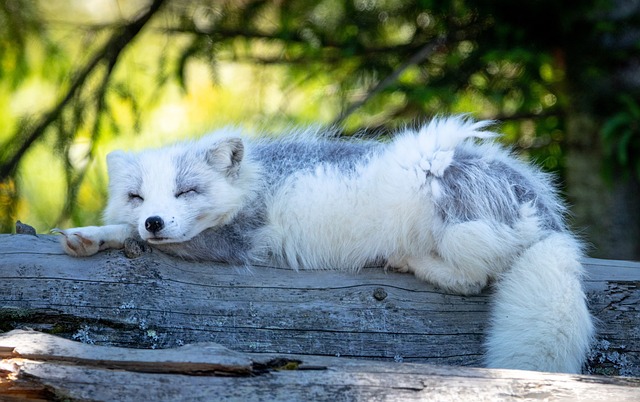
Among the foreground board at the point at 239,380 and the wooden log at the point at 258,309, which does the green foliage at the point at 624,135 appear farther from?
the foreground board at the point at 239,380

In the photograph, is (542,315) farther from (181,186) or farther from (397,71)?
(397,71)

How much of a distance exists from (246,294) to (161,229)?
577 millimetres

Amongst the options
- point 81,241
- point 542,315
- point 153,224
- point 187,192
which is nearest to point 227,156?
point 187,192

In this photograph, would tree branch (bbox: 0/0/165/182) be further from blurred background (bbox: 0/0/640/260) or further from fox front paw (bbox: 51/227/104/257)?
fox front paw (bbox: 51/227/104/257)

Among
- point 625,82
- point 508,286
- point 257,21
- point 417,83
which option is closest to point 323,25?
point 257,21

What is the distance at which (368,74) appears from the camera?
651 centimetres

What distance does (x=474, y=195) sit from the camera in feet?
13.0

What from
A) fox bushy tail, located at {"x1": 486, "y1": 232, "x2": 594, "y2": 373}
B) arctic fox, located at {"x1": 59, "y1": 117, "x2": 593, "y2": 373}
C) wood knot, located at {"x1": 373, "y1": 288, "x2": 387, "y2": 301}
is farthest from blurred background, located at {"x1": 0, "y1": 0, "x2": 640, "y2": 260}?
fox bushy tail, located at {"x1": 486, "y1": 232, "x2": 594, "y2": 373}

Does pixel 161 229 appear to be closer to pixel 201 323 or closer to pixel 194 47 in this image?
pixel 201 323

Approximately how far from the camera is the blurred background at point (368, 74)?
5.91m

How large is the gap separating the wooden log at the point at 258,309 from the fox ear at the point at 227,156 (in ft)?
2.13

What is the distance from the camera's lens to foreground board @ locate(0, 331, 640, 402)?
2.90 meters

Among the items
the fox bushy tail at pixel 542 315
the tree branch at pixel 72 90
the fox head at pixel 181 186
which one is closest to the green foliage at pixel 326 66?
the tree branch at pixel 72 90

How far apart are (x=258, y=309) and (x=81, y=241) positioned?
3.31 feet
